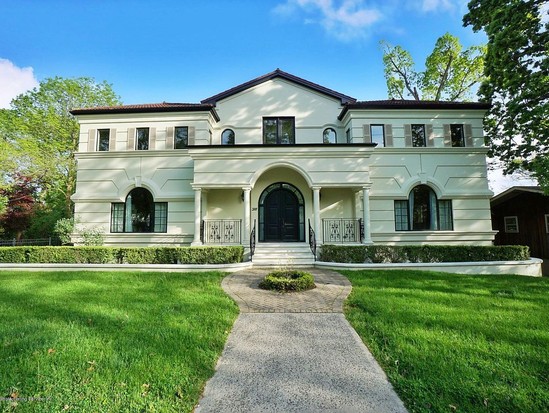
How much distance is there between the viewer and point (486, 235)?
13.2 m

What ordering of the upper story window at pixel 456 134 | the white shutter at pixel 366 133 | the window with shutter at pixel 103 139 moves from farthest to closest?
the window with shutter at pixel 103 139 < the upper story window at pixel 456 134 < the white shutter at pixel 366 133

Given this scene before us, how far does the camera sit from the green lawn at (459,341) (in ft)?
9.44

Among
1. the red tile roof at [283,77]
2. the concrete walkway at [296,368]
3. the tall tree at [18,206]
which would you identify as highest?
the red tile roof at [283,77]

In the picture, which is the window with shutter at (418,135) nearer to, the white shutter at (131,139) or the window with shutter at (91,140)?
the white shutter at (131,139)

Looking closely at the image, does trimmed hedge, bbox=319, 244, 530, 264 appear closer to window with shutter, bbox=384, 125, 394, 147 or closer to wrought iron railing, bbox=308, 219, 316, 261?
wrought iron railing, bbox=308, 219, 316, 261

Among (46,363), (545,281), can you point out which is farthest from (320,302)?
(545,281)

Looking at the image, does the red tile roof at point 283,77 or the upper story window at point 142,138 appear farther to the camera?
the red tile roof at point 283,77

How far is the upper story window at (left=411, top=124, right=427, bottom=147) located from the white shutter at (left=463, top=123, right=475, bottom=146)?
204 centimetres

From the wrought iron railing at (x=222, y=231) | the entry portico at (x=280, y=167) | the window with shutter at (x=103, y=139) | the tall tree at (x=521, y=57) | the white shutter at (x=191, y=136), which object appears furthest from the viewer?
the window with shutter at (x=103, y=139)

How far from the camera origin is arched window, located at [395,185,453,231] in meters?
Result: 13.5

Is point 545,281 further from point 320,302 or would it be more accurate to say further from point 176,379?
point 176,379

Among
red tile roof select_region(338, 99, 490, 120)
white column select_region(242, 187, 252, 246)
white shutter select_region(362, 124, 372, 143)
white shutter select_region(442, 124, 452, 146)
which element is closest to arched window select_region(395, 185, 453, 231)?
white shutter select_region(442, 124, 452, 146)

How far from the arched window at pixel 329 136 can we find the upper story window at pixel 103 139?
11222mm

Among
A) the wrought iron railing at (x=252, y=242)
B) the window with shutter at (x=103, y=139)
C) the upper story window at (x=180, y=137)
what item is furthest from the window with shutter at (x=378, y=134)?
the window with shutter at (x=103, y=139)
